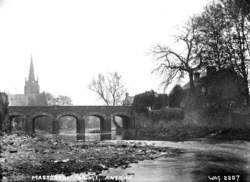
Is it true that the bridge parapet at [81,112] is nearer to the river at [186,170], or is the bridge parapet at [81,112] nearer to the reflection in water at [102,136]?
the reflection in water at [102,136]

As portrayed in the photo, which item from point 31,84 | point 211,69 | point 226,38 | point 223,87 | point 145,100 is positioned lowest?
point 145,100

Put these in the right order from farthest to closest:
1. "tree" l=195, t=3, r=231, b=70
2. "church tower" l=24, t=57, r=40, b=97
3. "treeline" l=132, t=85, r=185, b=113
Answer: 1. "church tower" l=24, t=57, r=40, b=97
2. "treeline" l=132, t=85, r=185, b=113
3. "tree" l=195, t=3, r=231, b=70

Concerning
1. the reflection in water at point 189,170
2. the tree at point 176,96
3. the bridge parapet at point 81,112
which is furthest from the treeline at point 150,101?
the reflection in water at point 189,170

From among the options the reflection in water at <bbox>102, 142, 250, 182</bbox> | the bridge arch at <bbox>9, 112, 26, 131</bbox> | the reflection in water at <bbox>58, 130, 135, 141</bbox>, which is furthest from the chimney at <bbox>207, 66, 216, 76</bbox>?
the bridge arch at <bbox>9, 112, 26, 131</bbox>

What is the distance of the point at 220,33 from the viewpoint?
2264 cm

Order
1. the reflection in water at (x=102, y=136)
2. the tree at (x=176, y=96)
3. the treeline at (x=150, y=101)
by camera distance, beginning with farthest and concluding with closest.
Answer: the treeline at (x=150, y=101), the tree at (x=176, y=96), the reflection in water at (x=102, y=136)

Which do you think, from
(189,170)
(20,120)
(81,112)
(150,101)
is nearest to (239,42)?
(189,170)

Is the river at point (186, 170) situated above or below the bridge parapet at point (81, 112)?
below

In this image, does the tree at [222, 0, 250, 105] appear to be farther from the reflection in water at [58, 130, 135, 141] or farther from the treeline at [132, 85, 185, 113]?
the treeline at [132, 85, 185, 113]

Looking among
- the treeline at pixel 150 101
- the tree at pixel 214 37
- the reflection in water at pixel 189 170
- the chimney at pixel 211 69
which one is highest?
the tree at pixel 214 37

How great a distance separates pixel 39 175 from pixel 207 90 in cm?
2214

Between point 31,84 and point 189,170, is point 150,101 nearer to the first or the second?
point 189,170

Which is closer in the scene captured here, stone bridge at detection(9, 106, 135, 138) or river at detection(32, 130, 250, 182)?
river at detection(32, 130, 250, 182)

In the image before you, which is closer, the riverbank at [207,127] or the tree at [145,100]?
the riverbank at [207,127]
